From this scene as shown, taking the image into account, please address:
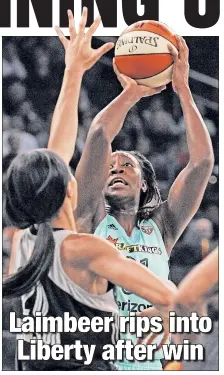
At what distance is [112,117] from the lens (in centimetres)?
368

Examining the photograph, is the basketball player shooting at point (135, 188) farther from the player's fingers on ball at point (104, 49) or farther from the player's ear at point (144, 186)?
the player's fingers on ball at point (104, 49)

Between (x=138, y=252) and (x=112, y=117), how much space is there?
57cm

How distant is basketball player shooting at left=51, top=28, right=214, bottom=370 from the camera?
3648mm

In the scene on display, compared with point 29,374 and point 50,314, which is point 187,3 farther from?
point 29,374

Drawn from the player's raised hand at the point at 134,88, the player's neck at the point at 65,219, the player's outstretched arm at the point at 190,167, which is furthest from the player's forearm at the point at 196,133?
the player's neck at the point at 65,219

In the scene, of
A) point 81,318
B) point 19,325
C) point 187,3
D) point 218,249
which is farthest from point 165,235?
point 187,3

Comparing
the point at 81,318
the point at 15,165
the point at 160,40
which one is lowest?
the point at 81,318

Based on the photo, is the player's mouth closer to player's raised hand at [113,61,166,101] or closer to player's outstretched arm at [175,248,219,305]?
player's raised hand at [113,61,166,101]

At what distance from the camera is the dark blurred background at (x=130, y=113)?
367 cm

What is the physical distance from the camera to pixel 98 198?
3660 mm

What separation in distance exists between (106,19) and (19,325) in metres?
1.32

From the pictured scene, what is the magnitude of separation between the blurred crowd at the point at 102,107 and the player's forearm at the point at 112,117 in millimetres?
23

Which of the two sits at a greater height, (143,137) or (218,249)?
(143,137)

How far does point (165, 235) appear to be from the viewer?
3686 mm
